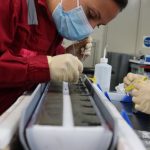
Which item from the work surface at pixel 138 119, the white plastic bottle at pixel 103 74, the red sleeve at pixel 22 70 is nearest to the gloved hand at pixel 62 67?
the red sleeve at pixel 22 70

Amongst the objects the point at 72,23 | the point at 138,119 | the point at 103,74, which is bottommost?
the point at 138,119

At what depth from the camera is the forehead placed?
1.18m

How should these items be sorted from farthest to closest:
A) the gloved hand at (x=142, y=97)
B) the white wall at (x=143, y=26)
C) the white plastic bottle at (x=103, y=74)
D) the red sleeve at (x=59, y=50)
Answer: the white wall at (x=143, y=26), the white plastic bottle at (x=103, y=74), the red sleeve at (x=59, y=50), the gloved hand at (x=142, y=97)

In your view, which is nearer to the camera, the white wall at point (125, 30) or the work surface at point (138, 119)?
the work surface at point (138, 119)

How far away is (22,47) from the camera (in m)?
1.09

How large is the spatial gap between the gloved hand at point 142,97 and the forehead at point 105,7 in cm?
34

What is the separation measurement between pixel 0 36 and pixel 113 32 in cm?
268

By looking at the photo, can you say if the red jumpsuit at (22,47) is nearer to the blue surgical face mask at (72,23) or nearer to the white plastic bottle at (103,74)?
the blue surgical face mask at (72,23)

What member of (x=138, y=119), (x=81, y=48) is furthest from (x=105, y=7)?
(x=138, y=119)

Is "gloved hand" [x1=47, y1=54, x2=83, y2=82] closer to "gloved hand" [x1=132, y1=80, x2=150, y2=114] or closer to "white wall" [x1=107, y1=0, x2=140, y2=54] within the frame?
"gloved hand" [x1=132, y1=80, x2=150, y2=114]

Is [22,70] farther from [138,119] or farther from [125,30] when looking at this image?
[125,30]

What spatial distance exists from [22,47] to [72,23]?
0.91 ft

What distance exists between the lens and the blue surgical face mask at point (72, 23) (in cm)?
116

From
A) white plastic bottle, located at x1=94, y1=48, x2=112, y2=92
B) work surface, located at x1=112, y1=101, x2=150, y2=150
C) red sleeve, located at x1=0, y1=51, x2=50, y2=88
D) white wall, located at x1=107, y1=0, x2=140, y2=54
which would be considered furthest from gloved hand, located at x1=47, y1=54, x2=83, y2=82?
white wall, located at x1=107, y1=0, x2=140, y2=54
